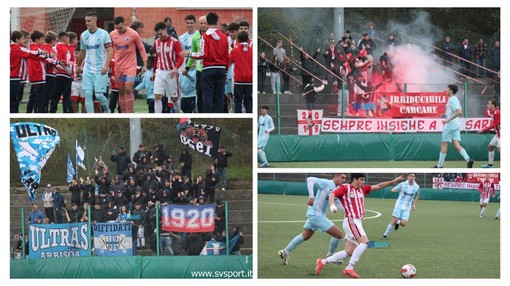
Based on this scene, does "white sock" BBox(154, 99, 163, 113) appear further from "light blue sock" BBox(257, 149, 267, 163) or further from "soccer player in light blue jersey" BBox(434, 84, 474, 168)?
"soccer player in light blue jersey" BBox(434, 84, 474, 168)

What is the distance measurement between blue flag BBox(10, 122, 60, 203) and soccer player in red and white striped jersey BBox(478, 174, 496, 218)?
10.7 meters

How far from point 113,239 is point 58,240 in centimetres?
72

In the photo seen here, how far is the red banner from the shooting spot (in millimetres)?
17891

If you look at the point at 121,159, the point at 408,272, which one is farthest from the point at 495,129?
the point at 121,159

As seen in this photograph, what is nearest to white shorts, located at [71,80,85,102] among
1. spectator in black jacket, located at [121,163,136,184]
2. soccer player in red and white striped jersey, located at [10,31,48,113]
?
soccer player in red and white striped jersey, located at [10,31,48,113]

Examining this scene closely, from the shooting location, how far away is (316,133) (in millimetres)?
16719

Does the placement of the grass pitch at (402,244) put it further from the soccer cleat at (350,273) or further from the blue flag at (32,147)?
the blue flag at (32,147)

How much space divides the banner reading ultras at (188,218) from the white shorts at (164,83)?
170cm

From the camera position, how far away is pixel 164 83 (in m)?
13.0

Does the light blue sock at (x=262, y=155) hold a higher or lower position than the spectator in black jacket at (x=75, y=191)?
higher

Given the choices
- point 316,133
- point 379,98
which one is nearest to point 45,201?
point 316,133

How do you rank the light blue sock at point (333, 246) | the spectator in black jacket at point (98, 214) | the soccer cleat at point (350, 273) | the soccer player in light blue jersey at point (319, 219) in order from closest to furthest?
1. the soccer cleat at point (350, 273)
2. the soccer player in light blue jersey at point (319, 219)
3. the light blue sock at point (333, 246)
4. the spectator in black jacket at point (98, 214)

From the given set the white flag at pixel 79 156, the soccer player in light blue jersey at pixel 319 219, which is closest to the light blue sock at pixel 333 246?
the soccer player in light blue jersey at pixel 319 219

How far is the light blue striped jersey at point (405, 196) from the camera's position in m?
15.3
